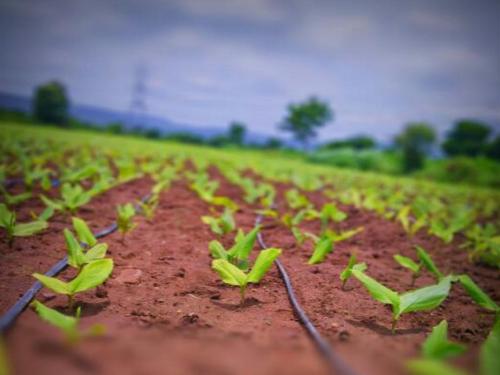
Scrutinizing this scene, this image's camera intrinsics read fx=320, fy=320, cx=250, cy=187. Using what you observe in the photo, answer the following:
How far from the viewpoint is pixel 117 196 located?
3.83 m

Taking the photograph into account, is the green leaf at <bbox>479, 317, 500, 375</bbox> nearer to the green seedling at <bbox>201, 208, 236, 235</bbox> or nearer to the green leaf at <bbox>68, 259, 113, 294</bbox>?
the green leaf at <bbox>68, 259, 113, 294</bbox>

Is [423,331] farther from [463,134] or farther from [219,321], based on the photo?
[463,134]

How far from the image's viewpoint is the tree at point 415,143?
19078 millimetres

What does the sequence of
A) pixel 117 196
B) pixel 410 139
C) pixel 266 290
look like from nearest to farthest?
1. pixel 266 290
2. pixel 117 196
3. pixel 410 139

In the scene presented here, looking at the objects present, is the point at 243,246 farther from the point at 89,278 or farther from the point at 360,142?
the point at 360,142

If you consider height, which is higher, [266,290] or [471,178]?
[471,178]

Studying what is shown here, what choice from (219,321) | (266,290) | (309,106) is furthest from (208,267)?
(309,106)

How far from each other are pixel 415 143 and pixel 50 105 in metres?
35.7

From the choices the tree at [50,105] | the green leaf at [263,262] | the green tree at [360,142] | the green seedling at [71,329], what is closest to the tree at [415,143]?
the green tree at [360,142]

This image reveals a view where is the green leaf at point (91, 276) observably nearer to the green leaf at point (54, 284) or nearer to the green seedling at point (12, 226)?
the green leaf at point (54, 284)

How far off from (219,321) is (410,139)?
20380 millimetres

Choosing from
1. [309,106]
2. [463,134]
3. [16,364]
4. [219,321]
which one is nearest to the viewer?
[16,364]

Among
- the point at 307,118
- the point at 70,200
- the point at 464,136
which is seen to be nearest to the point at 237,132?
the point at 307,118

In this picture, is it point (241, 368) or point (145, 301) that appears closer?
point (241, 368)
